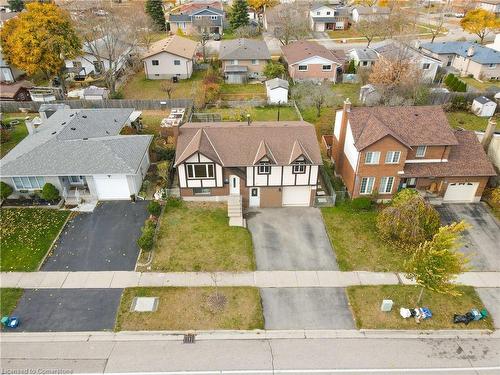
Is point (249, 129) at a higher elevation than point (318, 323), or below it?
higher

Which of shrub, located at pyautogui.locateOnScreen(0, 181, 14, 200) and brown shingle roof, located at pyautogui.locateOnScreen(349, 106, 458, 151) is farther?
shrub, located at pyautogui.locateOnScreen(0, 181, 14, 200)

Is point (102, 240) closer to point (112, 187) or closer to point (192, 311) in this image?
point (112, 187)

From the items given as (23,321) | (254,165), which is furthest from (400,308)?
(23,321)

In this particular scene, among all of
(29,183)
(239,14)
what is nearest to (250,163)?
(29,183)

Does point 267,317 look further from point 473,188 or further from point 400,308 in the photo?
point 473,188

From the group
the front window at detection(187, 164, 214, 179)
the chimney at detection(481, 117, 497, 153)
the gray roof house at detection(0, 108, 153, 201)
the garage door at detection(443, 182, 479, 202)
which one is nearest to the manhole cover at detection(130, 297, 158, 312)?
the front window at detection(187, 164, 214, 179)

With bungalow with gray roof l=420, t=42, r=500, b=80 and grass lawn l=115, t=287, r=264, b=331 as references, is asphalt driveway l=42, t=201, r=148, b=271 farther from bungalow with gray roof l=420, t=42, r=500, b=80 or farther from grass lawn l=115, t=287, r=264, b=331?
bungalow with gray roof l=420, t=42, r=500, b=80
